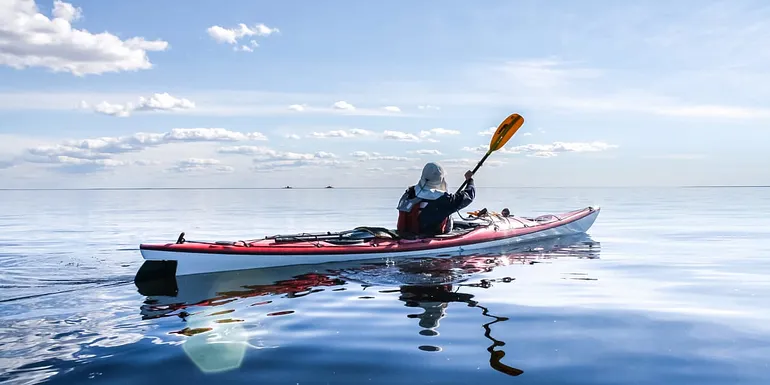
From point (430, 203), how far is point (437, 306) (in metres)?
5.06

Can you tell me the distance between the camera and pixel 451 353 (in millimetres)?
5578

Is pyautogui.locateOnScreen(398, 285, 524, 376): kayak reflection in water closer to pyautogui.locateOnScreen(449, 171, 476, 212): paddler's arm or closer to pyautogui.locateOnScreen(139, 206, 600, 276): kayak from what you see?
pyautogui.locateOnScreen(139, 206, 600, 276): kayak

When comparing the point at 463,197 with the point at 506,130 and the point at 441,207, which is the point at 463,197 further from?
the point at 506,130

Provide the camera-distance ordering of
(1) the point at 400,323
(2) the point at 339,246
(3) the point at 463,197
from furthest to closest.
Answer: (3) the point at 463,197 → (2) the point at 339,246 → (1) the point at 400,323

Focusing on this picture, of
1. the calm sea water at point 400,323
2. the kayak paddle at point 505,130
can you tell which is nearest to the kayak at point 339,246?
the calm sea water at point 400,323

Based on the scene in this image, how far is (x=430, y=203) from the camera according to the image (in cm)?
1259

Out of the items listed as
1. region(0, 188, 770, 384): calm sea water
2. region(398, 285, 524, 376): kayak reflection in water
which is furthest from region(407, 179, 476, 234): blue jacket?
region(398, 285, 524, 376): kayak reflection in water

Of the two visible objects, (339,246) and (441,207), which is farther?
(441,207)

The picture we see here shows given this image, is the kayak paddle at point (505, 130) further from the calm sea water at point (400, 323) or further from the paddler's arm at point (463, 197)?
the calm sea water at point (400, 323)

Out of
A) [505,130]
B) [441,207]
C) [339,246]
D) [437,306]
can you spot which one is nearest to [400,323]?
[437,306]

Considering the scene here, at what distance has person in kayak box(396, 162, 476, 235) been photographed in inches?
485

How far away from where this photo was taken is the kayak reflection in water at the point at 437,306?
542 centimetres

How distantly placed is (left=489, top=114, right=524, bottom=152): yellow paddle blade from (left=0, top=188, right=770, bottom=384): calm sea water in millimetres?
3451

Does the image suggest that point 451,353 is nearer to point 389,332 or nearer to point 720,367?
point 389,332
